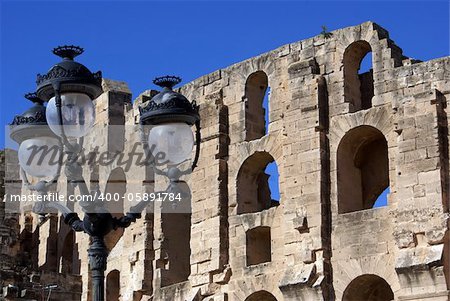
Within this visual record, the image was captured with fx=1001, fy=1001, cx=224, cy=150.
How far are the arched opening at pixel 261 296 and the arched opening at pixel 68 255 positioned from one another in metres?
9.24

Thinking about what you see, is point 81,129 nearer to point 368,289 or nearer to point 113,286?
point 368,289

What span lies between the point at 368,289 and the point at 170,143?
11716 mm

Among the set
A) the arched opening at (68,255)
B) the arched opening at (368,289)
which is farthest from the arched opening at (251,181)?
the arched opening at (68,255)

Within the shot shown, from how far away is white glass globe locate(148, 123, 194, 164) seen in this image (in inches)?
479

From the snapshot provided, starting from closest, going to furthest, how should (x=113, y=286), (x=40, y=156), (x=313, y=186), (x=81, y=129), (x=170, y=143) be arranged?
(x=81, y=129)
(x=170, y=143)
(x=40, y=156)
(x=313, y=186)
(x=113, y=286)

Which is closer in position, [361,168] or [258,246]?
[361,168]

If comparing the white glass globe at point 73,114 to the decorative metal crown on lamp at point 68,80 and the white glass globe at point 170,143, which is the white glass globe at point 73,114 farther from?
the white glass globe at point 170,143

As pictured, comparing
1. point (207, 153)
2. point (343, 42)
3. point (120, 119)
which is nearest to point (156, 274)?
point (207, 153)

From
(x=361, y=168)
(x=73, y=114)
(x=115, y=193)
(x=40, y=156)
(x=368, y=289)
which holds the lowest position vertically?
(x=368, y=289)

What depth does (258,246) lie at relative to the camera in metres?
24.8

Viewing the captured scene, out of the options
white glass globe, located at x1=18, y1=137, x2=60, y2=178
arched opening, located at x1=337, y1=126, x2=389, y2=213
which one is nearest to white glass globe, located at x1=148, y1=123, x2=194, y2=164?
white glass globe, located at x1=18, y1=137, x2=60, y2=178

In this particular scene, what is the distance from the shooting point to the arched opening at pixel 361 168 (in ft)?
75.6

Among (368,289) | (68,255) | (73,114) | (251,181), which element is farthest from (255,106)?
(73,114)

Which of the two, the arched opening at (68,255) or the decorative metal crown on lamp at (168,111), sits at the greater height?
the arched opening at (68,255)
